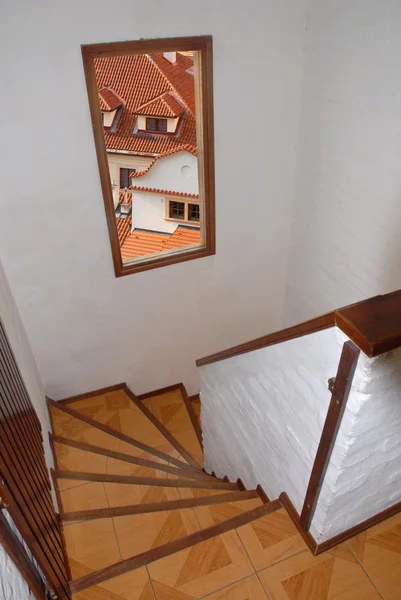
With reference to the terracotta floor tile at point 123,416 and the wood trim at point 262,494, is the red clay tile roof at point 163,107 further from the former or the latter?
the wood trim at point 262,494

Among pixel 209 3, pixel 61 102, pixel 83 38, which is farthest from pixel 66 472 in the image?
pixel 209 3

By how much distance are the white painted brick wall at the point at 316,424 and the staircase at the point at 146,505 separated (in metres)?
0.23

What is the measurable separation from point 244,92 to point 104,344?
2.26 metres

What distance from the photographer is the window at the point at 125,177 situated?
3.81m

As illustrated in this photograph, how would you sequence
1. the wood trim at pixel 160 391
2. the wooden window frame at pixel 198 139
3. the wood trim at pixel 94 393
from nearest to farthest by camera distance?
the wooden window frame at pixel 198 139, the wood trim at pixel 94 393, the wood trim at pixel 160 391

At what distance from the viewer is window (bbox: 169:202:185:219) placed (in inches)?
153

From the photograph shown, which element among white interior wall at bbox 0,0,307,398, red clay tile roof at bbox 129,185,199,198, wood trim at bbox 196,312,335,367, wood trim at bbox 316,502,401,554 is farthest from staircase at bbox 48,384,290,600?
red clay tile roof at bbox 129,185,199,198

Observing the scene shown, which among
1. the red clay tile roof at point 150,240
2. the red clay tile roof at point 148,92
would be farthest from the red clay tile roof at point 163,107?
the red clay tile roof at point 150,240

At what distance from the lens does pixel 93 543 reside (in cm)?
241

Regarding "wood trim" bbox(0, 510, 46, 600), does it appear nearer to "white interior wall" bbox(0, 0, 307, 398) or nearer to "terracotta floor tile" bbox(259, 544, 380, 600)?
"terracotta floor tile" bbox(259, 544, 380, 600)

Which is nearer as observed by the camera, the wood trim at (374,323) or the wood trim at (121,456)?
the wood trim at (374,323)

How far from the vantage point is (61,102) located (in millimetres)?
2750

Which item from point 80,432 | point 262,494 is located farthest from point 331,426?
point 80,432

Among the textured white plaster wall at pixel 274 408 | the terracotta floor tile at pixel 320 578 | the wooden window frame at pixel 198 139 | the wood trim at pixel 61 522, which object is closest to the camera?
the textured white plaster wall at pixel 274 408
